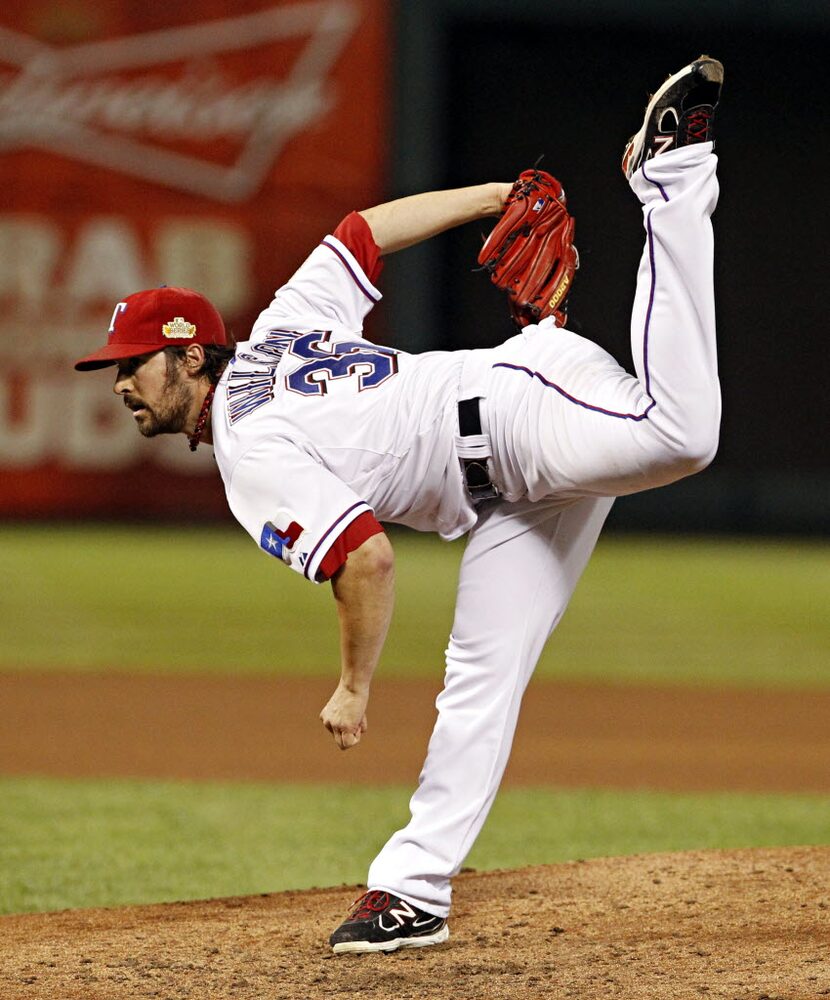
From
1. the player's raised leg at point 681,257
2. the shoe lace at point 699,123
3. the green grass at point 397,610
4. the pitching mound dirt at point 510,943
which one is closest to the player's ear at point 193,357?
the player's raised leg at point 681,257

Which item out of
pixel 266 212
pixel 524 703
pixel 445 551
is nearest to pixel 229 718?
pixel 524 703

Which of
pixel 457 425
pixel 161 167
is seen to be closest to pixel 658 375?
pixel 457 425

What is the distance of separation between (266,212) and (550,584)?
422 inches

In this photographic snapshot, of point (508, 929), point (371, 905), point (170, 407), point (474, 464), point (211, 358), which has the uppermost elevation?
point (211, 358)

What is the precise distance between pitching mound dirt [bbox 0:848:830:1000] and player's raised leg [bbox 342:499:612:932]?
0.64ft

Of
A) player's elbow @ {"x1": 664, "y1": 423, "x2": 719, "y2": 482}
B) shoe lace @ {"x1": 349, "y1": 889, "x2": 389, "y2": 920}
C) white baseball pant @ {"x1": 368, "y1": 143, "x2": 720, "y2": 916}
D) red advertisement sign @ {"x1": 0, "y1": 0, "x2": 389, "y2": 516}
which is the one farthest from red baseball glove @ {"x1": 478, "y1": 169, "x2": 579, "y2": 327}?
red advertisement sign @ {"x1": 0, "y1": 0, "x2": 389, "y2": 516}

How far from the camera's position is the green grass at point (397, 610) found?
8.31 m

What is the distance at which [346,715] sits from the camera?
9.84 ft

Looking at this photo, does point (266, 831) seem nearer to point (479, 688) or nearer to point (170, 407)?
point (479, 688)

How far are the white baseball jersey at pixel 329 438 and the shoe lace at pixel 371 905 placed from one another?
77 cm

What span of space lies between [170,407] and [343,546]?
1.81 ft

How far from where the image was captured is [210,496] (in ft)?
44.3

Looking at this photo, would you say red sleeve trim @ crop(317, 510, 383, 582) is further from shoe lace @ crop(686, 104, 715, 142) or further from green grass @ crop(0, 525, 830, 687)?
green grass @ crop(0, 525, 830, 687)

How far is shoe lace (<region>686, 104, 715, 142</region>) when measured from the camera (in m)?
2.86
